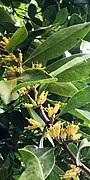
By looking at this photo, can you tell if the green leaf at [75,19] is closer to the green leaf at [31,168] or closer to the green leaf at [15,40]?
the green leaf at [15,40]

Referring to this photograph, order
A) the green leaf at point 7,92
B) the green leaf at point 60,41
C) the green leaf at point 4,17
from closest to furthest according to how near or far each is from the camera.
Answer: the green leaf at point 7,92, the green leaf at point 60,41, the green leaf at point 4,17

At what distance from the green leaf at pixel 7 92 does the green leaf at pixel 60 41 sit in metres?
0.09

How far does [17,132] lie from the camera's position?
29.8 inches

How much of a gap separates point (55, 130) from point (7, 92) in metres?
0.10

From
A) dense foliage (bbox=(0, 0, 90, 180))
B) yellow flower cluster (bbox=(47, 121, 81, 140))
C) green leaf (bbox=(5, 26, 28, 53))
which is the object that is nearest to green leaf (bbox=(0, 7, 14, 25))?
dense foliage (bbox=(0, 0, 90, 180))

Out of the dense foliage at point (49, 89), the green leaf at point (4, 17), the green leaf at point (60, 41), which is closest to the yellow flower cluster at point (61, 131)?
the dense foliage at point (49, 89)

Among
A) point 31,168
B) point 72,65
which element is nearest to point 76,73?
point 72,65

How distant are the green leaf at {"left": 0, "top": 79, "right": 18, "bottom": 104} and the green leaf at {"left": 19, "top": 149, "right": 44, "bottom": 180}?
60mm

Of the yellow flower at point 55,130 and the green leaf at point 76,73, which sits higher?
the green leaf at point 76,73

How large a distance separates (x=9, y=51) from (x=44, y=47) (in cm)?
5

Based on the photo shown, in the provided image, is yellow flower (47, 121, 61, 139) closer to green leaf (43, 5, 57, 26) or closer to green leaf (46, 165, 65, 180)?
green leaf (46, 165, 65, 180)

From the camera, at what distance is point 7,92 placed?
459 mm

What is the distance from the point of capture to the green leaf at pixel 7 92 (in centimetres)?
45

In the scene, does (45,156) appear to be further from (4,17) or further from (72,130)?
(4,17)
